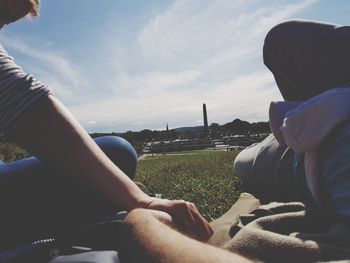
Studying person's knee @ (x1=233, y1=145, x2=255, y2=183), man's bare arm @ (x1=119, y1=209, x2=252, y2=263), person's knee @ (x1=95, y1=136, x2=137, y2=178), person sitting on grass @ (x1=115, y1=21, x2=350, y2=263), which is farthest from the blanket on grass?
person's knee @ (x1=233, y1=145, x2=255, y2=183)

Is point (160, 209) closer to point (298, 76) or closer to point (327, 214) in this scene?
point (327, 214)

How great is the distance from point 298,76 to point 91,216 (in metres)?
1.79

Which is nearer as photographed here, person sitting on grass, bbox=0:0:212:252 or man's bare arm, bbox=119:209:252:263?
man's bare arm, bbox=119:209:252:263

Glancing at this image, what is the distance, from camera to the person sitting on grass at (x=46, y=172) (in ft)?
4.69

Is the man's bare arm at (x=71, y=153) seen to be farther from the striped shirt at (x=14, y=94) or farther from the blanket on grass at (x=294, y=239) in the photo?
the blanket on grass at (x=294, y=239)

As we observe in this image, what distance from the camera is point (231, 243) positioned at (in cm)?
149

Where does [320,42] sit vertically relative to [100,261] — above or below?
above

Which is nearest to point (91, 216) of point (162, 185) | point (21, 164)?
point (21, 164)

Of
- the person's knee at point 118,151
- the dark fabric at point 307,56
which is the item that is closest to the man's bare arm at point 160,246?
the person's knee at point 118,151

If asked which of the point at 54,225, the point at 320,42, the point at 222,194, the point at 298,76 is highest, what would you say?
the point at 320,42

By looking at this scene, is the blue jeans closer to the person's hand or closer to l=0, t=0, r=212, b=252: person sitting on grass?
l=0, t=0, r=212, b=252: person sitting on grass

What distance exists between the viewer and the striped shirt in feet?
4.69

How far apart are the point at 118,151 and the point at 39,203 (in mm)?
469

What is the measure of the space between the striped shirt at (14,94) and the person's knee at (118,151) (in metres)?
0.57
